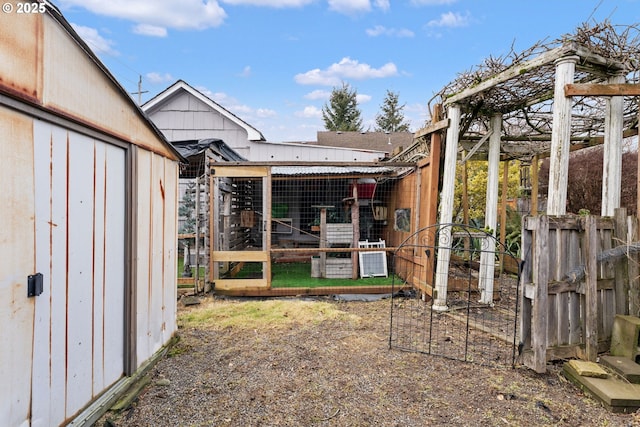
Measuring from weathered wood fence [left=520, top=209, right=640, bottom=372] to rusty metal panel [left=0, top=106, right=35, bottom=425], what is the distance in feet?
12.4

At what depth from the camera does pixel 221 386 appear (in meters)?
2.75

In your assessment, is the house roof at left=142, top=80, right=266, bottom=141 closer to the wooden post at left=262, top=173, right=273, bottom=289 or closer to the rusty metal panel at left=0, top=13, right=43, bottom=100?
the wooden post at left=262, top=173, right=273, bottom=289

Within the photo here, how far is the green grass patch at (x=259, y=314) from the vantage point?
436 centimetres

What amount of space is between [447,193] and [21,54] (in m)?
4.63

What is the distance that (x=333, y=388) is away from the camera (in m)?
2.72

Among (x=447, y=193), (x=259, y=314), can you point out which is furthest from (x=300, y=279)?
(x=447, y=193)

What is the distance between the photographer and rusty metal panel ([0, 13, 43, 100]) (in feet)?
4.95

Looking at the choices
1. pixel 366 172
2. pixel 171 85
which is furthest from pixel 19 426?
pixel 171 85

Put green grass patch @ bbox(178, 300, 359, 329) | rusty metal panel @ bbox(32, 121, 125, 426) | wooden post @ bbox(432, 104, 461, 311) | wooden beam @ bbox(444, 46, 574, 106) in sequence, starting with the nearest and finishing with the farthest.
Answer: rusty metal panel @ bbox(32, 121, 125, 426) → wooden beam @ bbox(444, 46, 574, 106) → green grass patch @ bbox(178, 300, 359, 329) → wooden post @ bbox(432, 104, 461, 311)

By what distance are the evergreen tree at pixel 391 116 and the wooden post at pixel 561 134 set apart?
73.3 feet

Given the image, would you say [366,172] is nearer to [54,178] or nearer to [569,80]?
[569,80]

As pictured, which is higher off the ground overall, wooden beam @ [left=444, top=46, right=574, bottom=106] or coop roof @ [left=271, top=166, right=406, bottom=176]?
wooden beam @ [left=444, top=46, right=574, bottom=106]

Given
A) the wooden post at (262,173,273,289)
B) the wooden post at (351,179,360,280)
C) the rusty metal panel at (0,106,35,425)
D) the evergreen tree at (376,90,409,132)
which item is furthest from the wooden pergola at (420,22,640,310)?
the evergreen tree at (376,90,409,132)

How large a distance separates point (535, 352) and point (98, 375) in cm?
366
